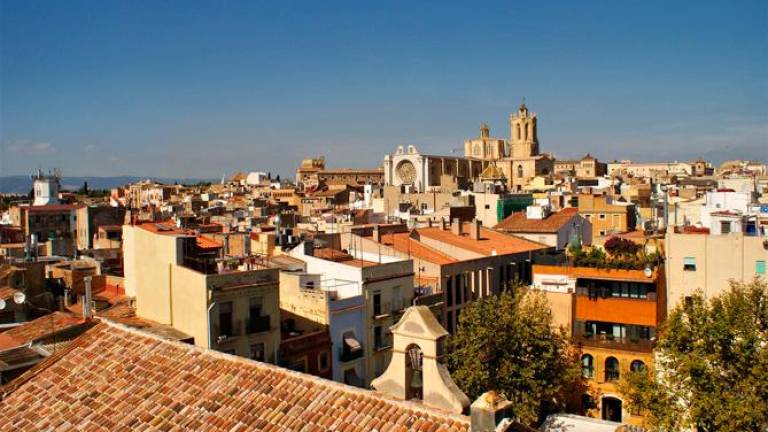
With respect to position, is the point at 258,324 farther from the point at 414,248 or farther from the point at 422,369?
the point at 414,248

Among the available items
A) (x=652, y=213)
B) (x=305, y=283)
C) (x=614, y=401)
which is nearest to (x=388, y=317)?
(x=305, y=283)

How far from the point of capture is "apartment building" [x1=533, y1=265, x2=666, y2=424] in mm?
26172

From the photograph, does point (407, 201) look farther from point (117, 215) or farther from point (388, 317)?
point (388, 317)

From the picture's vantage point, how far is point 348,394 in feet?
32.1

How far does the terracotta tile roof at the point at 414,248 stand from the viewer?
32.5 meters

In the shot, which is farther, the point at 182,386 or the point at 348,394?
the point at 182,386

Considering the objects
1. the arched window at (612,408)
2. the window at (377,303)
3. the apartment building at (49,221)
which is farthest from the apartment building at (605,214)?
the apartment building at (49,221)

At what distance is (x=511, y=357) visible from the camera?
23.6 meters

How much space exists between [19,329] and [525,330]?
15.9 meters

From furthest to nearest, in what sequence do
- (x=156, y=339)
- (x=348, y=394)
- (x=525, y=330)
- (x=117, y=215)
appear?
(x=117, y=215) → (x=525, y=330) → (x=156, y=339) → (x=348, y=394)

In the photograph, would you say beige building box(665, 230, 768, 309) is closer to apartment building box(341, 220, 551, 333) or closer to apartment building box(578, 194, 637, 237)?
apartment building box(341, 220, 551, 333)

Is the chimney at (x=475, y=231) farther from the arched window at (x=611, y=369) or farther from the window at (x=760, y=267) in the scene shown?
the window at (x=760, y=267)

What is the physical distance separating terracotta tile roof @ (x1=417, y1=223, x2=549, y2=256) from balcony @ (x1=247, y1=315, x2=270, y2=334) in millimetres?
16070

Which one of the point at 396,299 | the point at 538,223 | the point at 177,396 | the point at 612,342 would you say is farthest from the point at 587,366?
the point at 177,396
